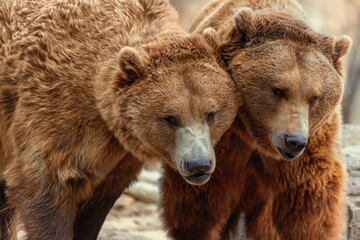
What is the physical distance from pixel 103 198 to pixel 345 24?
14.8 meters

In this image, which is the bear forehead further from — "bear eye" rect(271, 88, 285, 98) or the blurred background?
the blurred background

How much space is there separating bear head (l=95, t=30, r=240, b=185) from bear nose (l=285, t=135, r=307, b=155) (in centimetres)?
55

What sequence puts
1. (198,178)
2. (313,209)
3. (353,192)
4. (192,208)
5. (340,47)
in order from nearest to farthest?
(198,178) < (340,47) < (313,209) < (192,208) < (353,192)

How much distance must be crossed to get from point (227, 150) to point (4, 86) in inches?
87.4

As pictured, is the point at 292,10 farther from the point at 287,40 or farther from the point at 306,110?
the point at 306,110

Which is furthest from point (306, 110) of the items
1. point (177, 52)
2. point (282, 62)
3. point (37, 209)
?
point (37, 209)

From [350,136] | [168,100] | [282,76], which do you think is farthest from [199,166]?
[350,136]

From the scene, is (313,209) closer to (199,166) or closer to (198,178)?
(198,178)

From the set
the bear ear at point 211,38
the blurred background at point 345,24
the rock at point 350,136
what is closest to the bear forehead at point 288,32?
the bear ear at point 211,38

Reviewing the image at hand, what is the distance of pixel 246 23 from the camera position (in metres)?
5.64

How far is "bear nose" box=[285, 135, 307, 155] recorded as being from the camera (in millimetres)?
5168

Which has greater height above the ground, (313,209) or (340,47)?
(340,47)

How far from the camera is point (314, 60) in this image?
548 cm

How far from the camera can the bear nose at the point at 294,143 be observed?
517 cm
